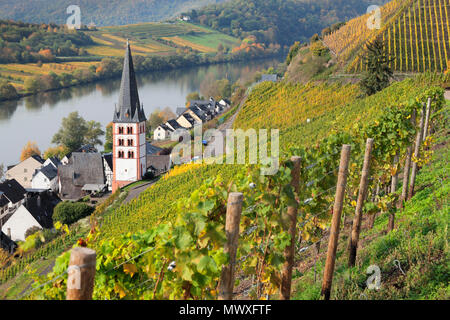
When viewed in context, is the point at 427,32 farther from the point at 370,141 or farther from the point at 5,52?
the point at 5,52

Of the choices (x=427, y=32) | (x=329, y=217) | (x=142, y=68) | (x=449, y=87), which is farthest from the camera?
(x=142, y=68)

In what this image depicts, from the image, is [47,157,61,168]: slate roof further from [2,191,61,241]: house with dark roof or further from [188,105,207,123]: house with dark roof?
[188,105,207,123]: house with dark roof

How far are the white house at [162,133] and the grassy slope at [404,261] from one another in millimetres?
49621

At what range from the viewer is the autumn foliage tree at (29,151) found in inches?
1827

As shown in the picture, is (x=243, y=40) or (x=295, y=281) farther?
(x=243, y=40)

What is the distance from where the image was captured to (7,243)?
26.9 m

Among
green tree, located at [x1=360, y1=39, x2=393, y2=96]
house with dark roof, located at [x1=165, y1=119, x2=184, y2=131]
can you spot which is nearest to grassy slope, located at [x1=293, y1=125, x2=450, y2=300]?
green tree, located at [x1=360, y1=39, x2=393, y2=96]

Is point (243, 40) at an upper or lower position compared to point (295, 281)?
upper

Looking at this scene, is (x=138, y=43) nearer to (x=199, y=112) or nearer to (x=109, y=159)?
(x=199, y=112)

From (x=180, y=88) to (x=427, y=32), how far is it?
59.3 meters

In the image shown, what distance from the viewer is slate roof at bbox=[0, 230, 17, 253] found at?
86.3ft

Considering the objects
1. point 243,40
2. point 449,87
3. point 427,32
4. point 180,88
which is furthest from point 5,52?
point 449,87

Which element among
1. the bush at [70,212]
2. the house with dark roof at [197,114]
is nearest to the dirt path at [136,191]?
the bush at [70,212]

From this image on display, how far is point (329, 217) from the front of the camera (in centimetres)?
679
